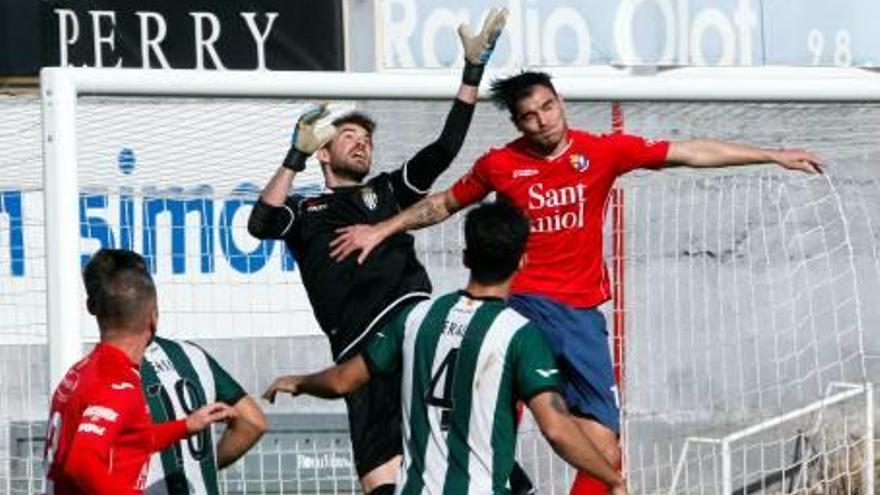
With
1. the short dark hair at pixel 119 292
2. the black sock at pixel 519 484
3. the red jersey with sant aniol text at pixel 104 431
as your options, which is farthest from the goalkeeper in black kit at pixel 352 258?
the red jersey with sant aniol text at pixel 104 431

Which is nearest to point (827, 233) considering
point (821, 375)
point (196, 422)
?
point (821, 375)

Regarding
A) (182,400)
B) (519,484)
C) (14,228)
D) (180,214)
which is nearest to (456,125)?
(519,484)

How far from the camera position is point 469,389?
6.82 meters

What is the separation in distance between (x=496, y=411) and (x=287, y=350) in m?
4.01

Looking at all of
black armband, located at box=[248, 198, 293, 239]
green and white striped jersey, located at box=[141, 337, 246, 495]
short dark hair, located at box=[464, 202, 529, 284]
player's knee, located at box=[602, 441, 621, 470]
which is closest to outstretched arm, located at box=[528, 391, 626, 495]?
short dark hair, located at box=[464, 202, 529, 284]

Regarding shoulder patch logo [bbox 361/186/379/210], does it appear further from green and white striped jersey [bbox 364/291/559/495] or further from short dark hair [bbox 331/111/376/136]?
green and white striped jersey [bbox 364/291/559/495]

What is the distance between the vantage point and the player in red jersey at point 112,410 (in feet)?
21.1

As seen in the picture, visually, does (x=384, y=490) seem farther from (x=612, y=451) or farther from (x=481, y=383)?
(x=481, y=383)

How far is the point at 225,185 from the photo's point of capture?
991 centimetres

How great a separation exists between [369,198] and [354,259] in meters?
0.24

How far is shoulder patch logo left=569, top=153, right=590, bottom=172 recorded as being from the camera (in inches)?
322

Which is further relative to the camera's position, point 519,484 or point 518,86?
point 518,86

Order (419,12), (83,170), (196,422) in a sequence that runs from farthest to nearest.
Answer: (419,12) < (83,170) < (196,422)

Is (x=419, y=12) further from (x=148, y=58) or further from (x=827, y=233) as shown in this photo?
(x=827, y=233)
